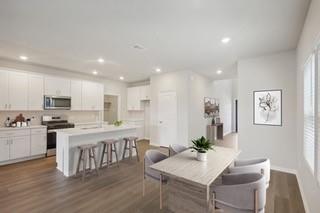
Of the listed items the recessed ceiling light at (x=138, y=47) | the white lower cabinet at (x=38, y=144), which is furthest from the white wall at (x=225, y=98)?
the white lower cabinet at (x=38, y=144)

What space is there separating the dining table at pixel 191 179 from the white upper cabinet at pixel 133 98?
503 cm

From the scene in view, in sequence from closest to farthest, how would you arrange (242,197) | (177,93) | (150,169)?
(242,197) → (150,169) → (177,93)

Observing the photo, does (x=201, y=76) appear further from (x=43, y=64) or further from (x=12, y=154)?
(x=12, y=154)

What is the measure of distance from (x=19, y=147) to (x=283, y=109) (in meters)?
6.66

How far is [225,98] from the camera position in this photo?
920 centimetres

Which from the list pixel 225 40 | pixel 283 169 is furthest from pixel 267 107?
pixel 225 40

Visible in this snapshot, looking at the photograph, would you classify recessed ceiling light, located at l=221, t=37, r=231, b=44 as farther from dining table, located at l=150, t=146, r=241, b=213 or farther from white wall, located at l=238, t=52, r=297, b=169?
dining table, located at l=150, t=146, r=241, b=213

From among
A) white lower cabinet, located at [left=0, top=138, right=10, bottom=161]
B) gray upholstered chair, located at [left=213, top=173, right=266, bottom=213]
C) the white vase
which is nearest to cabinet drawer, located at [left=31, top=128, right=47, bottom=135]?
white lower cabinet, located at [left=0, top=138, right=10, bottom=161]

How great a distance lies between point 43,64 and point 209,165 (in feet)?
18.1

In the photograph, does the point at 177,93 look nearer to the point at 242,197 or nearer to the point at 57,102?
the point at 57,102

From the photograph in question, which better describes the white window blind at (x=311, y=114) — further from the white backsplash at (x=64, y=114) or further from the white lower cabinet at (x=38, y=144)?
the white backsplash at (x=64, y=114)

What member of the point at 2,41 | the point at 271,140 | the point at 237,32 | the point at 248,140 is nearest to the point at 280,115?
the point at 271,140

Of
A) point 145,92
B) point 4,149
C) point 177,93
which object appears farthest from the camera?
point 145,92

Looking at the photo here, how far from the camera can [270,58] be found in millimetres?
3797
